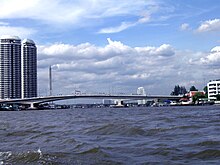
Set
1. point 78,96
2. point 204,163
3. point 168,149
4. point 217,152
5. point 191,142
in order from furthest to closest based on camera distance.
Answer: point 78,96
point 191,142
point 168,149
point 217,152
point 204,163

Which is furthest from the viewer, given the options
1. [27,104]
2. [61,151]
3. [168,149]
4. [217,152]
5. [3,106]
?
[3,106]

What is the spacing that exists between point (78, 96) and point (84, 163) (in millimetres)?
140946

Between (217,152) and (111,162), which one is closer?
(111,162)

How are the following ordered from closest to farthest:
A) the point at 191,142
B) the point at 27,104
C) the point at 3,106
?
1. the point at 191,142
2. the point at 27,104
3. the point at 3,106

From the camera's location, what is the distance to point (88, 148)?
64.4ft

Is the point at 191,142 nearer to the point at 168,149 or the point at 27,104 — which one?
the point at 168,149

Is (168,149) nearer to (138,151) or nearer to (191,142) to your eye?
(138,151)

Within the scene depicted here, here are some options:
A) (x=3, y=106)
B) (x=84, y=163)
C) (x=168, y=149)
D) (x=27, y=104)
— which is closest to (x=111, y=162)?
(x=84, y=163)

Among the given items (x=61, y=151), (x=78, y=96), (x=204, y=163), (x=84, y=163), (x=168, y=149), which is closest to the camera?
(x=204, y=163)

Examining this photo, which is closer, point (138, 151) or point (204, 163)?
point (204, 163)

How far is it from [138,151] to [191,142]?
12.6 ft

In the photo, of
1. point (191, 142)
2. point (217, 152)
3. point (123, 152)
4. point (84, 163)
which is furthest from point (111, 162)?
point (191, 142)

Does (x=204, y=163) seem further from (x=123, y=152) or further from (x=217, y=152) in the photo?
(x=123, y=152)

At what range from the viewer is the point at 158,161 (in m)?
15.3
